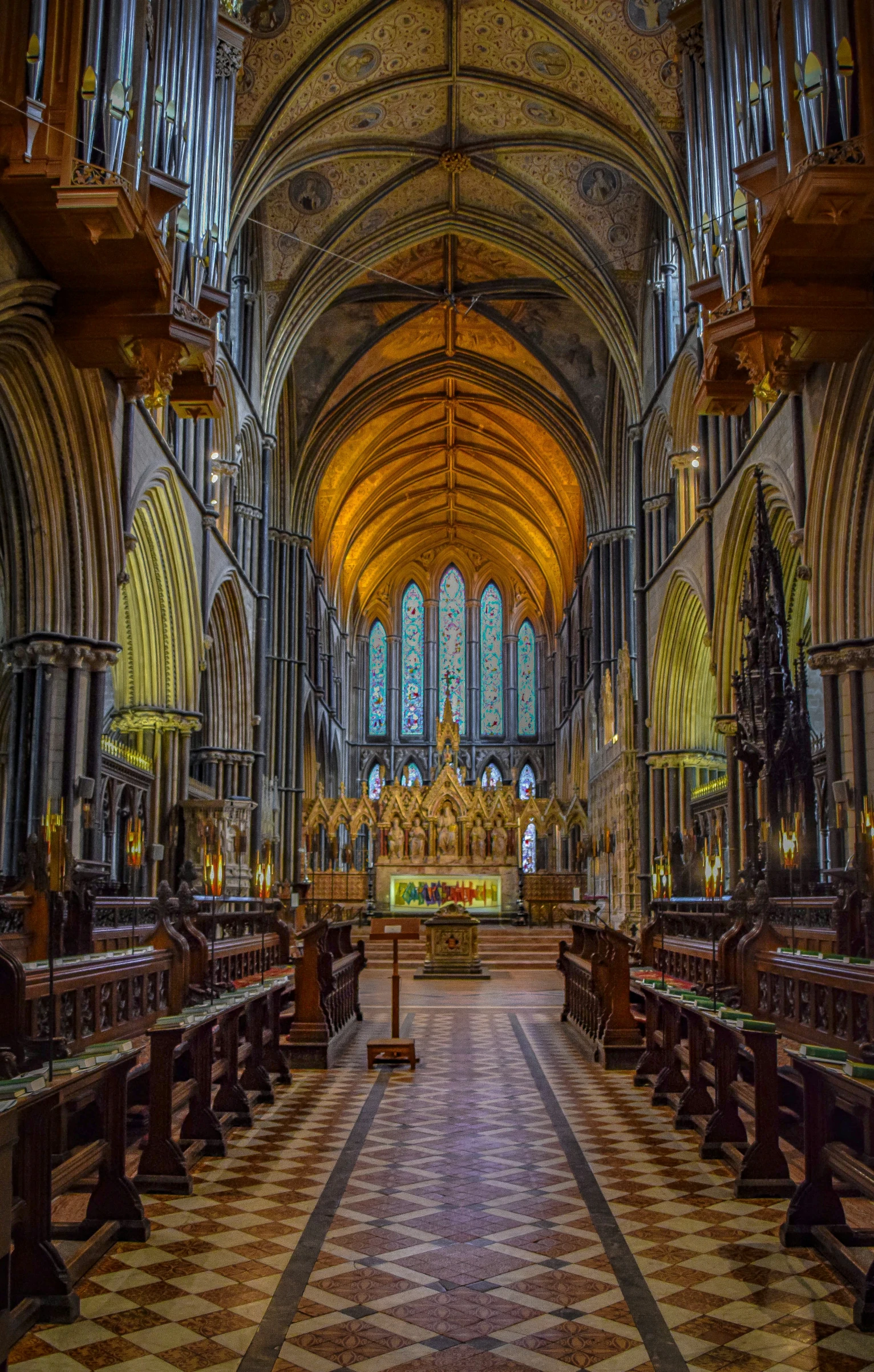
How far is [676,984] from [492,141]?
1776 centimetres

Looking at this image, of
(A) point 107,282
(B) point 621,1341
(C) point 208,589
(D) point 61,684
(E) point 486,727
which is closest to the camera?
(B) point 621,1341

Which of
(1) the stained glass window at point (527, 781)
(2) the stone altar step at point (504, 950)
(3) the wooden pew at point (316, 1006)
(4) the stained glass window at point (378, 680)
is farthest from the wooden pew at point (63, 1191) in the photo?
(4) the stained glass window at point (378, 680)

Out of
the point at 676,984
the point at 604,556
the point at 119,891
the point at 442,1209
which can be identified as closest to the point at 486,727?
the point at 604,556

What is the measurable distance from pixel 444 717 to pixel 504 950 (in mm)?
8815

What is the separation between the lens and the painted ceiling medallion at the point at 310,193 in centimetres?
2241

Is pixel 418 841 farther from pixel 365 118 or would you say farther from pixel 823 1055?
pixel 823 1055

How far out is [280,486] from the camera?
2889 cm

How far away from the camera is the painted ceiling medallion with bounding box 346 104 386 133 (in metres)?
20.6

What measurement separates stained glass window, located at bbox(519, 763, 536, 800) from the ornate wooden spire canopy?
32786 mm

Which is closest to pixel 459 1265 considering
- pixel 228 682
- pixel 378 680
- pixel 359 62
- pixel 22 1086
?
pixel 22 1086

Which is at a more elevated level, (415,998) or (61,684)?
(61,684)

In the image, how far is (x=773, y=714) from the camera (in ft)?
41.0

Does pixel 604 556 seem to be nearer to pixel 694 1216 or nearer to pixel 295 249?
pixel 295 249

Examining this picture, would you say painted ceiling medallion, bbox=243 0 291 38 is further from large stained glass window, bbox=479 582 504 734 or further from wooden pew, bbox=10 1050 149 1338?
large stained glass window, bbox=479 582 504 734
